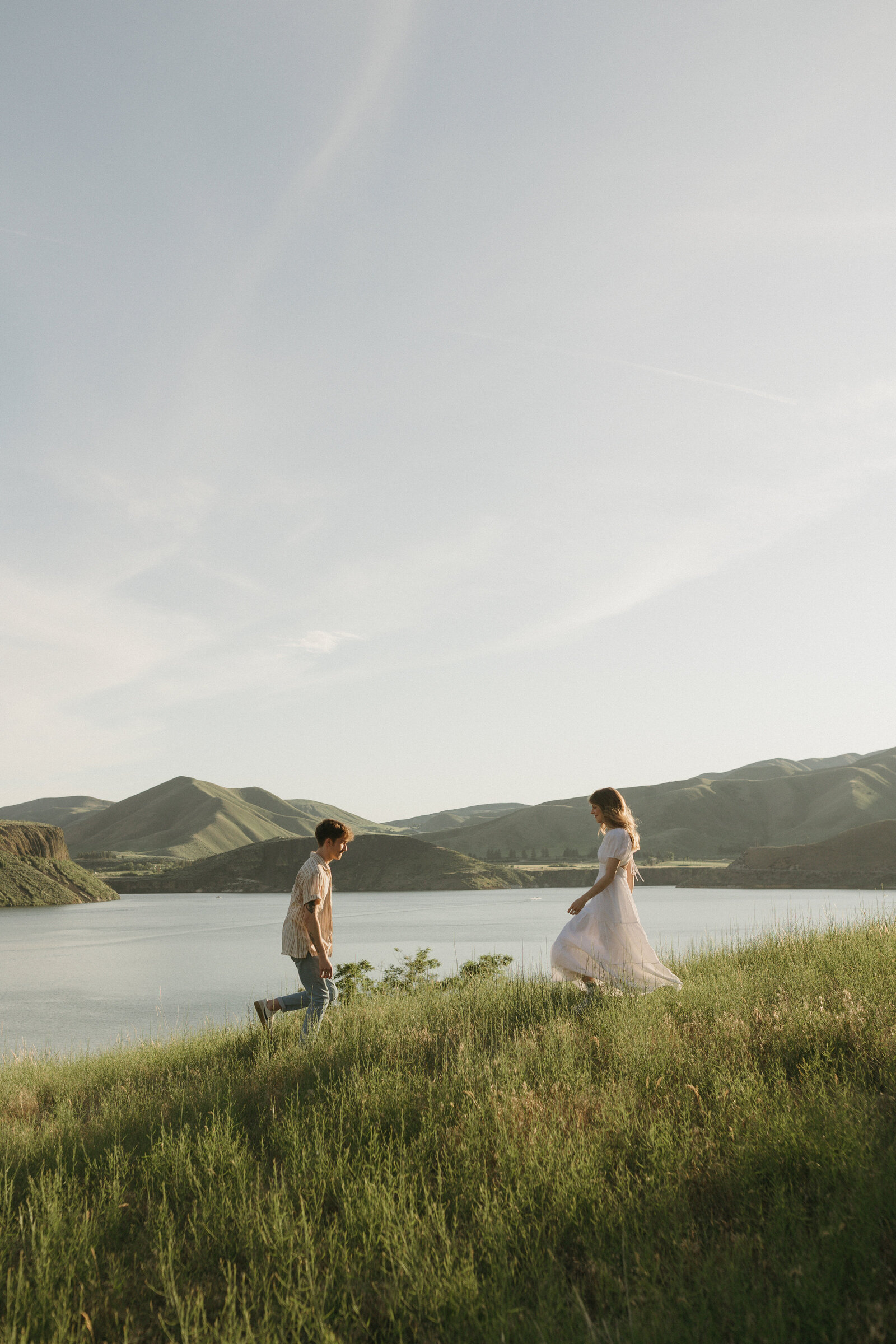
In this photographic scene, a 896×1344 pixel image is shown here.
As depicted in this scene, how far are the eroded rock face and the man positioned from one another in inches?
3740

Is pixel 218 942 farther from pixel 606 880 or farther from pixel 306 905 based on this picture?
pixel 606 880

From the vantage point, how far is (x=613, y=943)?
6.12 metres

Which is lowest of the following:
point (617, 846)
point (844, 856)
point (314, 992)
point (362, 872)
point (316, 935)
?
point (362, 872)

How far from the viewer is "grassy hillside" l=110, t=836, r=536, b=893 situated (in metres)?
99.8

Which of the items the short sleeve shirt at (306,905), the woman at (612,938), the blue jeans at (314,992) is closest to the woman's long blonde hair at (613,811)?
the woman at (612,938)

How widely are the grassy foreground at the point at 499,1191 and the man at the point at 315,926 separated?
798 mm

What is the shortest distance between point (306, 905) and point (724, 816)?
601 feet

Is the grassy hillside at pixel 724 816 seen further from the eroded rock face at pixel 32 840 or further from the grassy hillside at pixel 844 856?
the eroded rock face at pixel 32 840

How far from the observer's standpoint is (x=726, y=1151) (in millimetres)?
3408

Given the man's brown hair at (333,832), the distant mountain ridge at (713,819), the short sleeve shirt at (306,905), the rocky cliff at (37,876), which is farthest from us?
the distant mountain ridge at (713,819)

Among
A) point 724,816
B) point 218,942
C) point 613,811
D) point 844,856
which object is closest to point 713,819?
point 724,816

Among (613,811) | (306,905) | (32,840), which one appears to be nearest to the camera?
(306,905)

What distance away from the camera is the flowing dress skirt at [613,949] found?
609 cm

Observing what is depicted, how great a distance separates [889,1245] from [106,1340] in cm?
259
